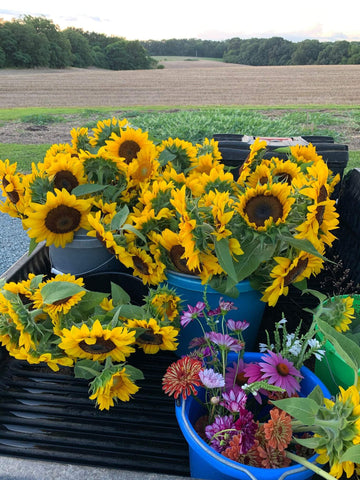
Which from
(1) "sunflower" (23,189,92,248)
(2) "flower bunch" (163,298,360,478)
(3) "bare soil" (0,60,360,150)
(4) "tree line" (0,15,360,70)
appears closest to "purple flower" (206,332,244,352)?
(2) "flower bunch" (163,298,360,478)

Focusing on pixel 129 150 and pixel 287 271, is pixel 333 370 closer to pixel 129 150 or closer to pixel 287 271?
pixel 287 271

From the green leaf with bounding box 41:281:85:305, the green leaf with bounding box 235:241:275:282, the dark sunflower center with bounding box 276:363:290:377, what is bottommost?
the dark sunflower center with bounding box 276:363:290:377

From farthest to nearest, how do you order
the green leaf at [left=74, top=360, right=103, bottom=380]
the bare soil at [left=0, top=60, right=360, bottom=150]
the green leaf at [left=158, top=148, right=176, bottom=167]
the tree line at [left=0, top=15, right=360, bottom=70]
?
the tree line at [left=0, top=15, right=360, bottom=70]
the bare soil at [left=0, top=60, right=360, bottom=150]
the green leaf at [left=158, top=148, right=176, bottom=167]
the green leaf at [left=74, top=360, right=103, bottom=380]

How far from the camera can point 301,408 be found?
596mm

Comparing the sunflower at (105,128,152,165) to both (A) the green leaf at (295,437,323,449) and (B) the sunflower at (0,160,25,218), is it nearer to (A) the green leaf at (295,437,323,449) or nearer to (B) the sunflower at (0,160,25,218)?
(B) the sunflower at (0,160,25,218)

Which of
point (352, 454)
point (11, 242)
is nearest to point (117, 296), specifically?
point (352, 454)

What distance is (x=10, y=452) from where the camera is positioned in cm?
82

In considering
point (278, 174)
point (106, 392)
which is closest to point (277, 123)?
point (278, 174)

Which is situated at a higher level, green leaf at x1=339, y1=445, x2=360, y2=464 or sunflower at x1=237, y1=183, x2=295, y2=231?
sunflower at x1=237, y1=183, x2=295, y2=231

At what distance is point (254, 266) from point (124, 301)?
31cm

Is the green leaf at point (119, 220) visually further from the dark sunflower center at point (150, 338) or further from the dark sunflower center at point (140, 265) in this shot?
the dark sunflower center at point (150, 338)

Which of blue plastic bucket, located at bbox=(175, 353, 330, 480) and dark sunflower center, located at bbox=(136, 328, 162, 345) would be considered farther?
dark sunflower center, located at bbox=(136, 328, 162, 345)

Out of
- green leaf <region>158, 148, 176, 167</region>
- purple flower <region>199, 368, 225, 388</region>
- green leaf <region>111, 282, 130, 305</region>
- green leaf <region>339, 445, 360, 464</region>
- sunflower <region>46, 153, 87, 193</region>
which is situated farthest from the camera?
Answer: green leaf <region>158, 148, 176, 167</region>

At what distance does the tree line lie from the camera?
3353 cm
